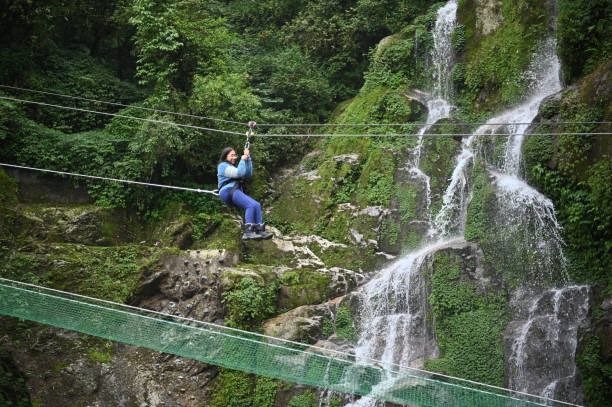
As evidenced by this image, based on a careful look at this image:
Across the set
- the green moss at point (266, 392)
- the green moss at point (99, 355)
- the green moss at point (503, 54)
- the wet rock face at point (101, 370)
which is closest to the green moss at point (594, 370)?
the green moss at point (266, 392)

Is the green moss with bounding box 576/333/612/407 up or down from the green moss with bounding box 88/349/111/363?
up

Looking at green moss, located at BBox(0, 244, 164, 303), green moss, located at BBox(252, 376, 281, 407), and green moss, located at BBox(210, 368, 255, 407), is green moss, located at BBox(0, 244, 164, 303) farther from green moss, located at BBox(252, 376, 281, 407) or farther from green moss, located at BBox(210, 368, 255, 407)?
green moss, located at BBox(252, 376, 281, 407)

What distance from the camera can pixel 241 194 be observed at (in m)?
7.58

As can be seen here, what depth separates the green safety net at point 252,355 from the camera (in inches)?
246

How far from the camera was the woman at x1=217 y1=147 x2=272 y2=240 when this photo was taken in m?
7.46

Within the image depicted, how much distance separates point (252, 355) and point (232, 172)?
243 centimetres

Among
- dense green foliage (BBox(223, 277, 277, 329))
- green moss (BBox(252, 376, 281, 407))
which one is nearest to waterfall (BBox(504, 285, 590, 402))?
green moss (BBox(252, 376, 281, 407))

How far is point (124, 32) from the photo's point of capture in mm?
14773

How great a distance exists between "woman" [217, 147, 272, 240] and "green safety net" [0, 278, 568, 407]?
1.37m

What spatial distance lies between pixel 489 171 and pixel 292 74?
6227mm

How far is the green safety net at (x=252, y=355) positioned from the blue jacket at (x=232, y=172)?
6.33 feet

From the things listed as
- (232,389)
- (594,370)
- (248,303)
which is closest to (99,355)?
(232,389)

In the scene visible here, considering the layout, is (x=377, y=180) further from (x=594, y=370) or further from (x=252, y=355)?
(x=252, y=355)

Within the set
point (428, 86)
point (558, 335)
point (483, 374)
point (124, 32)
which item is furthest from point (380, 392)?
point (124, 32)
